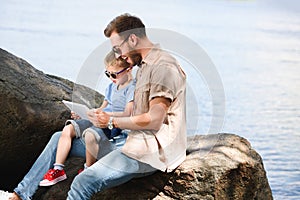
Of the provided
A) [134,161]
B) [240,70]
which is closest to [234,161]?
[134,161]

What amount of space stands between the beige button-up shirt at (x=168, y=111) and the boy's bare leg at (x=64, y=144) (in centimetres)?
36

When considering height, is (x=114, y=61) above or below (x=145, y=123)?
above

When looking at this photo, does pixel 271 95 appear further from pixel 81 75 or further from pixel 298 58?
pixel 81 75

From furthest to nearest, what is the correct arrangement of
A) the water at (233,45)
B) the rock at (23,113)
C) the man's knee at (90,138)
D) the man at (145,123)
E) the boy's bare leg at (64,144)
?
the water at (233,45), the rock at (23,113), the boy's bare leg at (64,144), the man's knee at (90,138), the man at (145,123)

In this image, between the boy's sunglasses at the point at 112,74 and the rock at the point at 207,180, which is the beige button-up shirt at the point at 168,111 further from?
the boy's sunglasses at the point at 112,74

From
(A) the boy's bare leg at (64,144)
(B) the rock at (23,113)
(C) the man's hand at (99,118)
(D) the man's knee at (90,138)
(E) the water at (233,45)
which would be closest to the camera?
(C) the man's hand at (99,118)

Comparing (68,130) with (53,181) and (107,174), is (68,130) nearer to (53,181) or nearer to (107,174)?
(53,181)

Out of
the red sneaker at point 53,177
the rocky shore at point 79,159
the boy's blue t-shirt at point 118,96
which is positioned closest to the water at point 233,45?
the rocky shore at point 79,159

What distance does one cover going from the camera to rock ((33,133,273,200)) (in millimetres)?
2746

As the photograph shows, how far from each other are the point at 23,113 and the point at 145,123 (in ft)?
2.72

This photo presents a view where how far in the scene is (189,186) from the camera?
2.74 m

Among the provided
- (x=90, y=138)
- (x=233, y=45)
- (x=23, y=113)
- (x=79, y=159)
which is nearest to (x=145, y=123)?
(x=90, y=138)

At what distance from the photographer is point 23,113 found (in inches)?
127

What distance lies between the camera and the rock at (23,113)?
322cm
